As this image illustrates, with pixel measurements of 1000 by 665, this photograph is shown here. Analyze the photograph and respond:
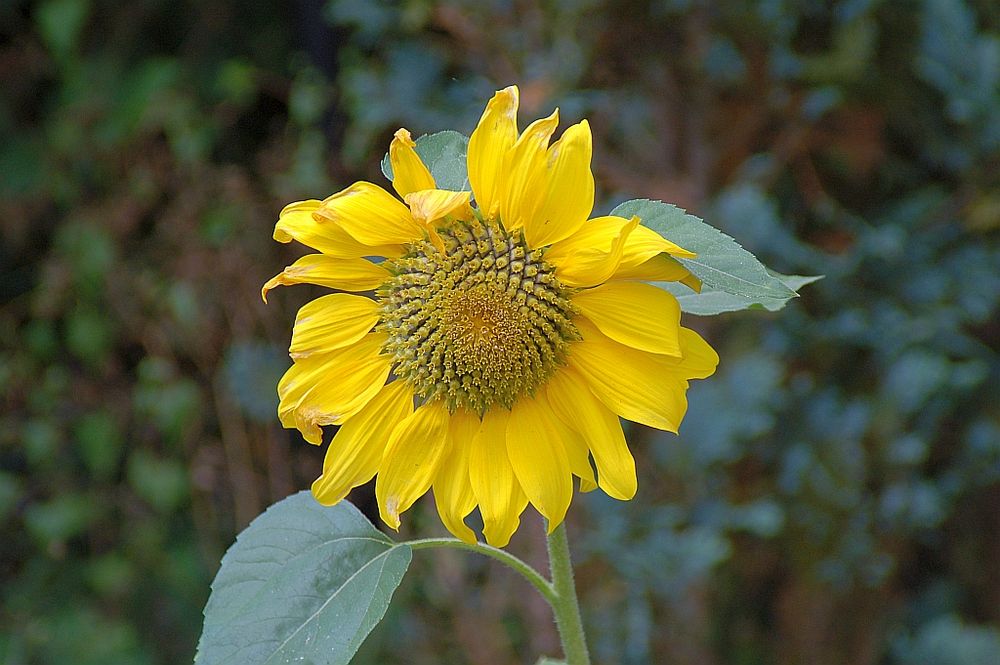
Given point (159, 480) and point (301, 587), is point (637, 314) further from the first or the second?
point (159, 480)

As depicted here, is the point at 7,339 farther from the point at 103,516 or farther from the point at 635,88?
the point at 635,88

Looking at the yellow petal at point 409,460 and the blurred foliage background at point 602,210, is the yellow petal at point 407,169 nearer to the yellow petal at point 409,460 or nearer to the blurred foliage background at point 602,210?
the yellow petal at point 409,460

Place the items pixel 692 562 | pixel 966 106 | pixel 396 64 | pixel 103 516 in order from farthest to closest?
pixel 103 516 → pixel 396 64 → pixel 966 106 → pixel 692 562

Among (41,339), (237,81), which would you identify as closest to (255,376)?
(41,339)

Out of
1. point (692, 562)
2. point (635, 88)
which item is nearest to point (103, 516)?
point (692, 562)

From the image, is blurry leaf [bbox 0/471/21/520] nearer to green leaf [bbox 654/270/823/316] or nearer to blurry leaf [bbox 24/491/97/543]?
blurry leaf [bbox 24/491/97/543]

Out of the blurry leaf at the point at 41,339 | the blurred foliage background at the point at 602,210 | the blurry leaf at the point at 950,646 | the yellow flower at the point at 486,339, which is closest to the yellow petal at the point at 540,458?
the yellow flower at the point at 486,339
